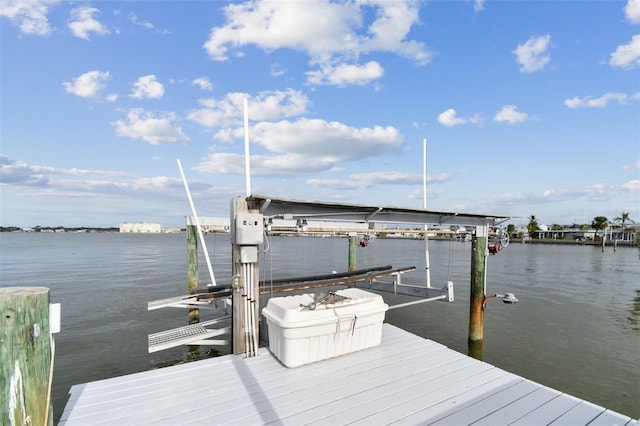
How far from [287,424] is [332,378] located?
1.20 m

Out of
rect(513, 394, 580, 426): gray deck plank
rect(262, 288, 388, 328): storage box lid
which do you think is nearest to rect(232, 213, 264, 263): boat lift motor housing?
rect(262, 288, 388, 328): storage box lid

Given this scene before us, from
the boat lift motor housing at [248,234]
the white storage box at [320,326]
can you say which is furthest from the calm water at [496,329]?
the white storage box at [320,326]

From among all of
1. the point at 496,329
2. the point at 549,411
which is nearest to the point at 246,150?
the point at 549,411

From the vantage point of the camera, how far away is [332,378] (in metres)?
4.55

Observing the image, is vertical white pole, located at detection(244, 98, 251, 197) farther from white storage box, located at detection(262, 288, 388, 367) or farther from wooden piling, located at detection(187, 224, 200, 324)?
wooden piling, located at detection(187, 224, 200, 324)

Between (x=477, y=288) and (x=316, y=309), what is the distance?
20.3ft

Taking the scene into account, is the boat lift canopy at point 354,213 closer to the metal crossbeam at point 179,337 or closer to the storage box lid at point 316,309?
the storage box lid at point 316,309

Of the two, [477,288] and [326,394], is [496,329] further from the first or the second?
[326,394]

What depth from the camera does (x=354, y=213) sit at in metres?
6.90

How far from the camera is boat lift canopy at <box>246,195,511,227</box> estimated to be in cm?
584

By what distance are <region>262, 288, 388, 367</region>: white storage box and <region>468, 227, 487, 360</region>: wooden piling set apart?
486 cm

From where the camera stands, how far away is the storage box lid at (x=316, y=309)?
4.83m

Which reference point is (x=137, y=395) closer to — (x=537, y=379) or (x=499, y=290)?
(x=537, y=379)

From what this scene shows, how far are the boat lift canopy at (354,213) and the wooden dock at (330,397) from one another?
257cm
